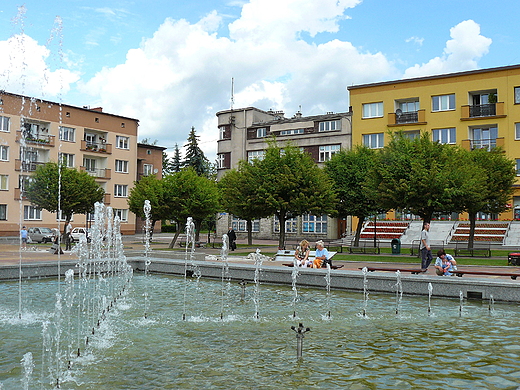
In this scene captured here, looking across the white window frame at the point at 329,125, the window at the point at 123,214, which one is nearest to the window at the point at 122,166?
the window at the point at 123,214

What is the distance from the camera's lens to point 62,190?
42.3 metres

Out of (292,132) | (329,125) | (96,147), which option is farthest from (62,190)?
(329,125)

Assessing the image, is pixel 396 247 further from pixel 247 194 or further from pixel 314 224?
pixel 314 224

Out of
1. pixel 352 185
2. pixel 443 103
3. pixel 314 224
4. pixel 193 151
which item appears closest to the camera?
pixel 352 185

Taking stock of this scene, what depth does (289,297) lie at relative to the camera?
48.8ft

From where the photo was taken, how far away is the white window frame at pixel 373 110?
1936 inches

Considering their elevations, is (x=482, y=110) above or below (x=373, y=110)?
below

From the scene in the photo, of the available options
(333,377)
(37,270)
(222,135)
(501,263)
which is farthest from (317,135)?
(333,377)

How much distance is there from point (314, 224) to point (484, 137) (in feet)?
58.3

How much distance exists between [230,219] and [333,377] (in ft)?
165

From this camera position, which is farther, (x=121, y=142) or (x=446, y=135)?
(x=121, y=142)

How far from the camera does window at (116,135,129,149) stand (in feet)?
196

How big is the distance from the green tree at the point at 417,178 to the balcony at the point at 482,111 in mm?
19461

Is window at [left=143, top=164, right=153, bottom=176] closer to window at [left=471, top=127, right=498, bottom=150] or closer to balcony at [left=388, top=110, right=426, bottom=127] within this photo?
balcony at [left=388, top=110, right=426, bottom=127]
